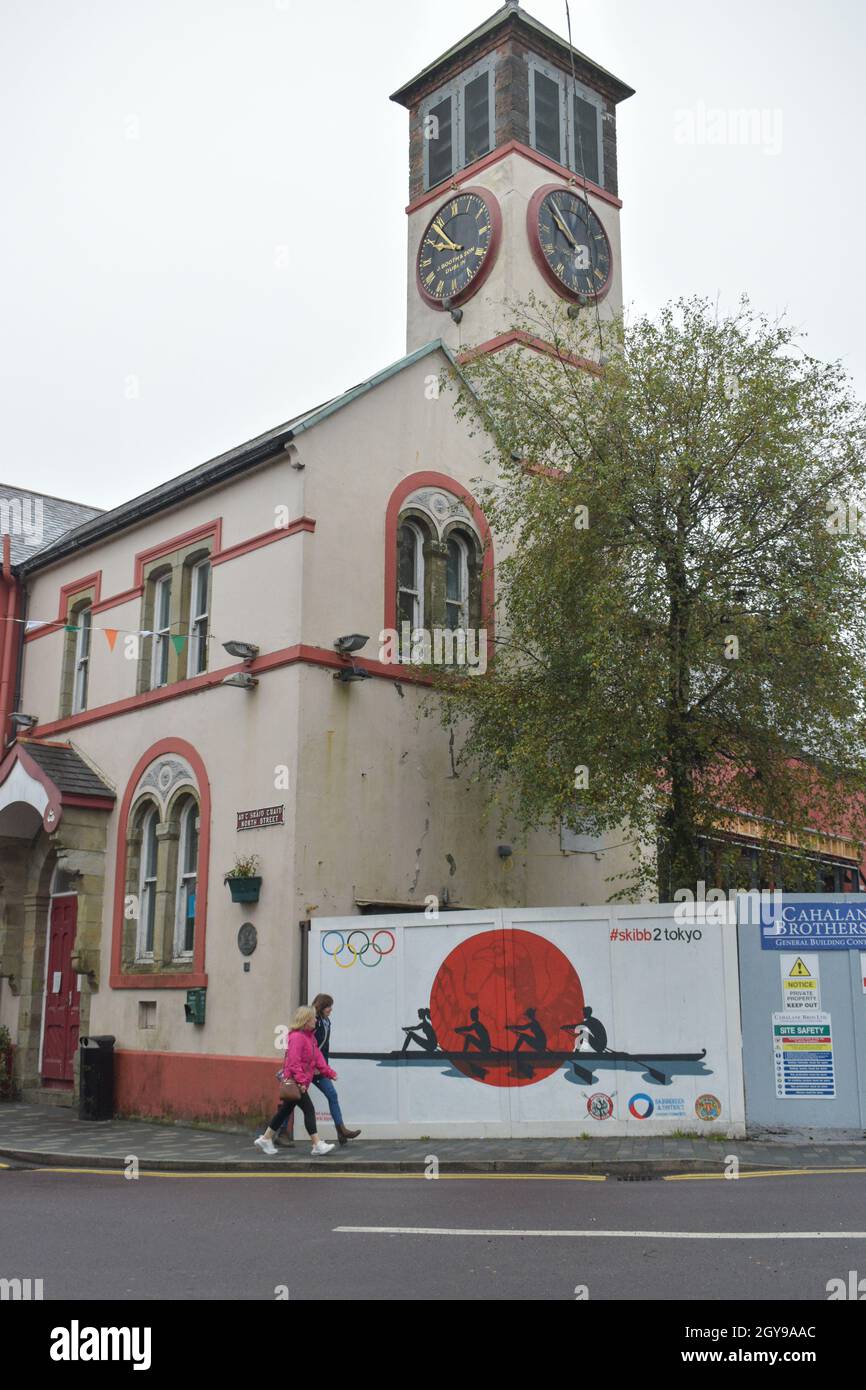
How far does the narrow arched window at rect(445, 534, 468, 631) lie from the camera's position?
19219 mm

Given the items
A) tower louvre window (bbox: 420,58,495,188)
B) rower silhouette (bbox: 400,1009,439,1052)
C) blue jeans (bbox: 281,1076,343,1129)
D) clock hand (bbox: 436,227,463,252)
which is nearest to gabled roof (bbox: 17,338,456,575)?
clock hand (bbox: 436,227,463,252)

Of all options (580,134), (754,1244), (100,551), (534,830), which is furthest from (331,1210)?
(580,134)

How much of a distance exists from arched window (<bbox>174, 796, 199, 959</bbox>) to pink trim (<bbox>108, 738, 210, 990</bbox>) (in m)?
0.44

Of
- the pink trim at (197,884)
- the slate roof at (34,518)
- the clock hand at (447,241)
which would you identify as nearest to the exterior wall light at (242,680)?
the pink trim at (197,884)

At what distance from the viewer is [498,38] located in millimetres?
24625

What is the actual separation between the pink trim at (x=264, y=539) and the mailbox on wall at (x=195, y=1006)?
18.8 ft

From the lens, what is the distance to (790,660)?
48.3ft

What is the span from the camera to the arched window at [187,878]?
18.1 meters

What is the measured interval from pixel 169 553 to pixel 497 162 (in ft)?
31.7

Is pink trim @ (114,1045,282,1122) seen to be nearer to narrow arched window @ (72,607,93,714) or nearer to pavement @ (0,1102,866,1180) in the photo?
pavement @ (0,1102,866,1180)

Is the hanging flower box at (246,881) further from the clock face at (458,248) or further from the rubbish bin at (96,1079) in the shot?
the clock face at (458,248)

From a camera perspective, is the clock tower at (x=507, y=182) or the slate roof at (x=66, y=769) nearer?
the slate roof at (x=66, y=769)

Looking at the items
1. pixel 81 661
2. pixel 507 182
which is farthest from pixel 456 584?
pixel 507 182
